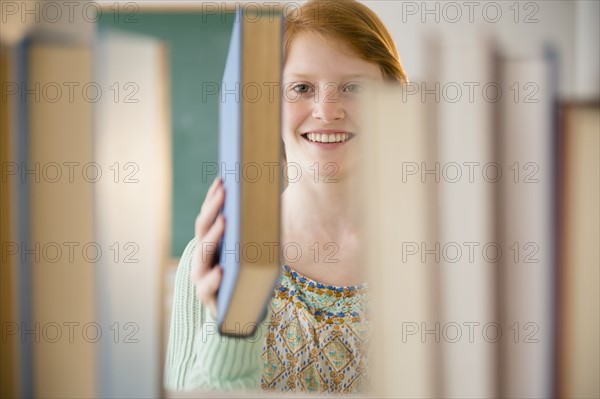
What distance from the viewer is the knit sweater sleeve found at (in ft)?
1.46

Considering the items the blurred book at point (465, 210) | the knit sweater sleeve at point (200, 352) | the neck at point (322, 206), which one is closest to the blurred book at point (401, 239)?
the blurred book at point (465, 210)

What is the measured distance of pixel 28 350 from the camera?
417mm

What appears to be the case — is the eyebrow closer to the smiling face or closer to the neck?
the smiling face

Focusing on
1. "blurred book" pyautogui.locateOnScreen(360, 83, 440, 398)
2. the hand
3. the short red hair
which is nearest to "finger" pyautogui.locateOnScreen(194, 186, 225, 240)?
the hand

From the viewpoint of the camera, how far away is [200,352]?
458 millimetres

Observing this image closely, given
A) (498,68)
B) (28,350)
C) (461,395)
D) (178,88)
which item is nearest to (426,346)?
(461,395)

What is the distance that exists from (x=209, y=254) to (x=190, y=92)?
288 millimetres

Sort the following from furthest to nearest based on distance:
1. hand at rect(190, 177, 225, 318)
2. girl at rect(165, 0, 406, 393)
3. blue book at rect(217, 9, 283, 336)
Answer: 1. girl at rect(165, 0, 406, 393)
2. hand at rect(190, 177, 225, 318)
3. blue book at rect(217, 9, 283, 336)

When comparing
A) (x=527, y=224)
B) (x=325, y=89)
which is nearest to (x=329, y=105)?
(x=325, y=89)

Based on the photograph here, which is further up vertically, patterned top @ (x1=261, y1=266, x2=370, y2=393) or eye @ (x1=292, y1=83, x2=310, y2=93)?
eye @ (x1=292, y1=83, x2=310, y2=93)

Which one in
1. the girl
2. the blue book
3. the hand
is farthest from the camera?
the girl

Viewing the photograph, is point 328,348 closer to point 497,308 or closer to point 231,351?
point 231,351

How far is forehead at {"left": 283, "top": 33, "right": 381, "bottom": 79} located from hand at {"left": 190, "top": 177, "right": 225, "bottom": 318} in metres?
0.18

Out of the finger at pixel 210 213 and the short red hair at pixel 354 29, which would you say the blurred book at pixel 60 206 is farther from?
the short red hair at pixel 354 29
